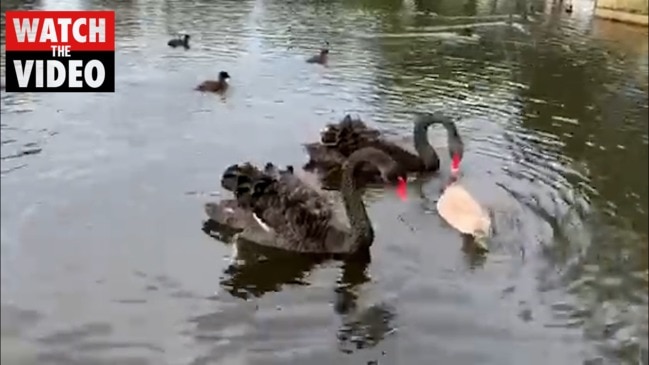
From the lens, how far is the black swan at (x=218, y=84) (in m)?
1.88

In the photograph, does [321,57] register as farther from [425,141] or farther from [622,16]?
[622,16]

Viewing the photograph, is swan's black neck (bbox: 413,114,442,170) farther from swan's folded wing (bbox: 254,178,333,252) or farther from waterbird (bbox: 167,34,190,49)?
waterbird (bbox: 167,34,190,49)

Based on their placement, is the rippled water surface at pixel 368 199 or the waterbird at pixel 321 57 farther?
the waterbird at pixel 321 57

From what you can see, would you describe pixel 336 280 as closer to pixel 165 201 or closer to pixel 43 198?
pixel 165 201

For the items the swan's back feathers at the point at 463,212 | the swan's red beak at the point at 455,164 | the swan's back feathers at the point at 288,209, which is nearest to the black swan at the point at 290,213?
the swan's back feathers at the point at 288,209

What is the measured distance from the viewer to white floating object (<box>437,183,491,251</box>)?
5.33 feet

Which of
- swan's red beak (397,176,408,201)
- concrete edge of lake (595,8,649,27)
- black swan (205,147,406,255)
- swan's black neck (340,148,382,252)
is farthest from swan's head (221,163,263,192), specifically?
concrete edge of lake (595,8,649,27)

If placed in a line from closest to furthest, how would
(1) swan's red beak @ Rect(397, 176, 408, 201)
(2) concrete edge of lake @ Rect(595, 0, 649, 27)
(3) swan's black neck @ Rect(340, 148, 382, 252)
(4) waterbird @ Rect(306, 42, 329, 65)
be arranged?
(2) concrete edge of lake @ Rect(595, 0, 649, 27) < (3) swan's black neck @ Rect(340, 148, 382, 252) < (4) waterbird @ Rect(306, 42, 329, 65) < (1) swan's red beak @ Rect(397, 176, 408, 201)

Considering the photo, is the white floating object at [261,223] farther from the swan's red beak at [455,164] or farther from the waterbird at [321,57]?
the swan's red beak at [455,164]

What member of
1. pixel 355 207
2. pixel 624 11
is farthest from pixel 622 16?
pixel 355 207

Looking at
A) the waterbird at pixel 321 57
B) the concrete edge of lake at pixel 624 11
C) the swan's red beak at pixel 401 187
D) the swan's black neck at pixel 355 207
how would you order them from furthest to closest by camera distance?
the swan's red beak at pixel 401 187
the waterbird at pixel 321 57
the swan's black neck at pixel 355 207
the concrete edge of lake at pixel 624 11

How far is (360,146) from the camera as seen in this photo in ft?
6.24
